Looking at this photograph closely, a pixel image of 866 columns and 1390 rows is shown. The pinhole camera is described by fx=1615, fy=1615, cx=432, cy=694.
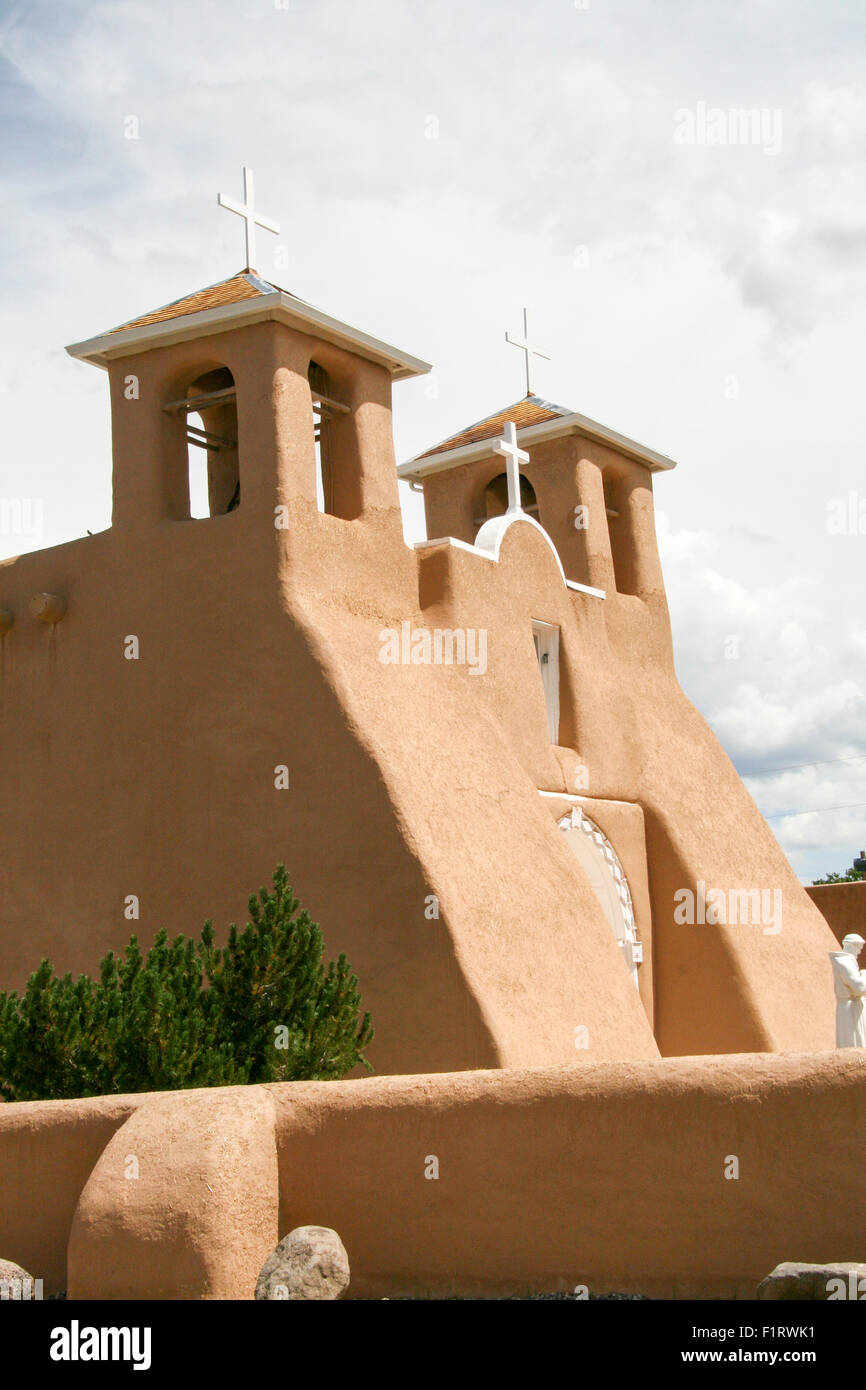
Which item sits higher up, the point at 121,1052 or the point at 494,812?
the point at 494,812

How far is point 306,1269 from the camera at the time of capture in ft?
27.3

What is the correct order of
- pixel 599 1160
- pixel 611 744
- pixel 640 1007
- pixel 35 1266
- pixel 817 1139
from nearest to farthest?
pixel 817 1139, pixel 599 1160, pixel 35 1266, pixel 640 1007, pixel 611 744

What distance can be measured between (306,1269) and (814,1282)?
2.73 metres

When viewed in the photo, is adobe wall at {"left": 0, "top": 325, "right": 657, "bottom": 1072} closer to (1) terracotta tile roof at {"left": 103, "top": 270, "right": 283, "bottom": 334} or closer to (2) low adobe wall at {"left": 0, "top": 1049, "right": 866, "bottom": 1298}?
(1) terracotta tile roof at {"left": 103, "top": 270, "right": 283, "bottom": 334}

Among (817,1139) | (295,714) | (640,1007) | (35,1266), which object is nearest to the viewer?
(817,1139)

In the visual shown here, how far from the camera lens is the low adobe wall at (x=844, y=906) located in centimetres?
2055

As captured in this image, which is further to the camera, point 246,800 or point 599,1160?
point 246,800

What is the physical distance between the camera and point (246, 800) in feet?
43.5

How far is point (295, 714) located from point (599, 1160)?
19.4ft

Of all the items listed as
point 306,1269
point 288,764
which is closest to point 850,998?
point 288,764

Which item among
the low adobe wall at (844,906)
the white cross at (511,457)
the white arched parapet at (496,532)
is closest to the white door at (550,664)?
the white arched parapet at (496,532)

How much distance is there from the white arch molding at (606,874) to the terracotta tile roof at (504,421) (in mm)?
4912
